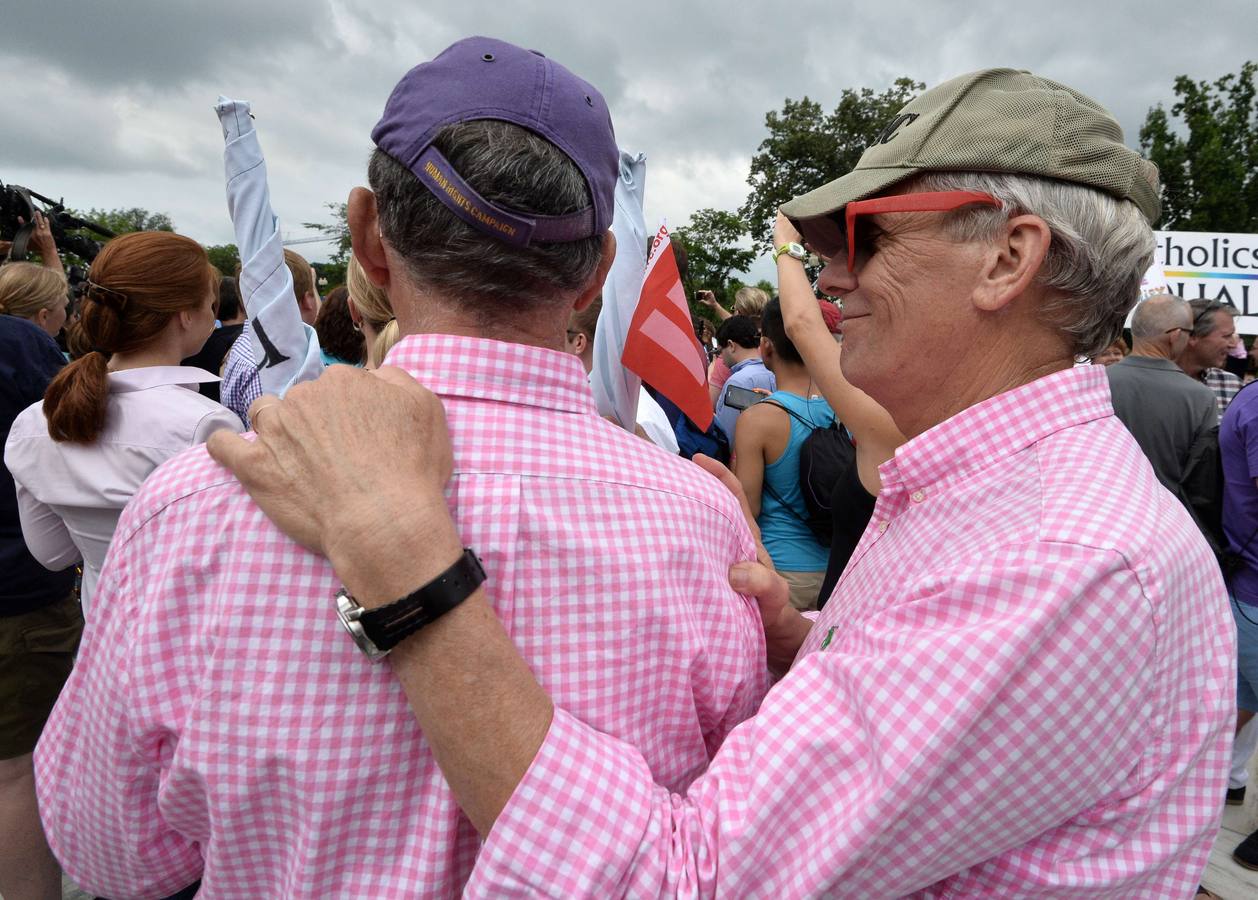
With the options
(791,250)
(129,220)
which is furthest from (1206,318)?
(129,220)

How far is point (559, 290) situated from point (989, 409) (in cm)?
69

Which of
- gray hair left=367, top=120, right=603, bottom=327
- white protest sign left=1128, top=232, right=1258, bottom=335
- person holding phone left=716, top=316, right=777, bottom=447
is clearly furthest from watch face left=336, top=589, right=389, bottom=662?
white protest sign left=1128, top=232, right=1258, bottom=335

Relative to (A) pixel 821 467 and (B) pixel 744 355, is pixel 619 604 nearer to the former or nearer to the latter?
(A) pixel 821 467

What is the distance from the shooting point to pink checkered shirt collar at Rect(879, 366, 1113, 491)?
4.01 feet

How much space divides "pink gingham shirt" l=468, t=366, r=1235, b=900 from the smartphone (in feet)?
9.87

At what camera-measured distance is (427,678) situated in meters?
0.89

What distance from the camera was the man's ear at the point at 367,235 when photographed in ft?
3.74

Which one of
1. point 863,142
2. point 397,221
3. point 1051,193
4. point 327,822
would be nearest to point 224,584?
point 327,822

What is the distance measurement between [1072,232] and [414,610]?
1.13 metres

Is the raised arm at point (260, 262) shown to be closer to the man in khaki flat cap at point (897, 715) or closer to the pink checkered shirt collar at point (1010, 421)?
the man in khaki flat cap at point (897, 715)

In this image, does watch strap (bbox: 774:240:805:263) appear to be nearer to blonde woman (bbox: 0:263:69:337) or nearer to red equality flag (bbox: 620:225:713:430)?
red equality flag (bbox: 620:225:713:430)

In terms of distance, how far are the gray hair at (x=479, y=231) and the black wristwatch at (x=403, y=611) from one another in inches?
15.6

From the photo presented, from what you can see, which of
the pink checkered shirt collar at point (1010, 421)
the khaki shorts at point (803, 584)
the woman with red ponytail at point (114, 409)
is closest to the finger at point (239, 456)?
the pink checkered shirt collar at point (1010, 421)

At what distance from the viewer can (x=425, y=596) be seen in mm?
871
